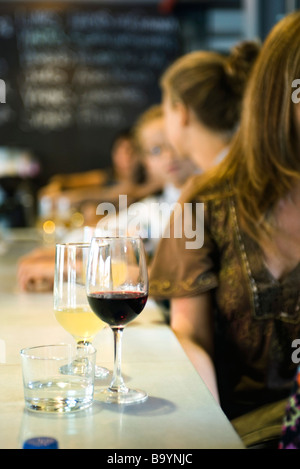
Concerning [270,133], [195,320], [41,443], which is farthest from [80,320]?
[270,133]

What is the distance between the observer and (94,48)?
576 centimetres

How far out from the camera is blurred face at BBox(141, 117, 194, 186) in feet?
10.2

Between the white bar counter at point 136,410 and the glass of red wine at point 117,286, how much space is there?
41 millimetres

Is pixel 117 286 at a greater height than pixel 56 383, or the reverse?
pixel 117 286

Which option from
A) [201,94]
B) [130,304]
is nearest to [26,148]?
[201,94]

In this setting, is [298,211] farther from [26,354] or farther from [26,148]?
[26,148]

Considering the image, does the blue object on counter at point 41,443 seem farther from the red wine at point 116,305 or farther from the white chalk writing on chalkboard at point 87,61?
the white chalk writing on chalkboard at point 87,61

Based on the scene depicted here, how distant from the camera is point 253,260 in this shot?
1.42 m

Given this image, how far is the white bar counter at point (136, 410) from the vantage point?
729 mm

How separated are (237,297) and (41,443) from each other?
0.77m

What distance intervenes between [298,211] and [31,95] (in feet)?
15.5

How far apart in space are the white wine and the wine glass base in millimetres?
→ 109

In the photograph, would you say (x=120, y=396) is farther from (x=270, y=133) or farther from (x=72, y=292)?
(x=270, y=133)

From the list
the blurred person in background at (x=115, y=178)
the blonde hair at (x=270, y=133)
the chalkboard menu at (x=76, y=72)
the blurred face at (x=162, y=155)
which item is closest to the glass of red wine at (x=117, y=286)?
the blonde hair at (x=270, y=133)
